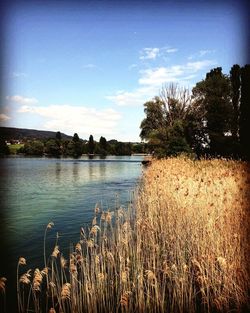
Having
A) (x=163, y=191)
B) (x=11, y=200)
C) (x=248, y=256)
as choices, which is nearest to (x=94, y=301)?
(x=248, y=256)

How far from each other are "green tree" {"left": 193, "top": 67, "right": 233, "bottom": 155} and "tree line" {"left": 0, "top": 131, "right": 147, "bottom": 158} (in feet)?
A: 152

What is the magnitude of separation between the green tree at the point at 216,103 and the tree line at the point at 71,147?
1828 inches

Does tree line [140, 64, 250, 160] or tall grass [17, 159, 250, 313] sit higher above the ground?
tree line [140, 64, 250, 160]

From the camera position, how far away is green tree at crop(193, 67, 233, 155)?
42406 millimetres

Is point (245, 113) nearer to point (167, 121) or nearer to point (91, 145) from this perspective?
point (167, 121)

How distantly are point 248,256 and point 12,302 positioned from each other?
15.0 ft

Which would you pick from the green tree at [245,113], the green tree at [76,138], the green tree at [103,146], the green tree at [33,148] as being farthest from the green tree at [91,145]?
the green tree at [245,113]

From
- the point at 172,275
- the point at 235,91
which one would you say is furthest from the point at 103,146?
the point at 172,275

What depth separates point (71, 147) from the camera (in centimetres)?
10662

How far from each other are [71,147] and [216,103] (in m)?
70.6

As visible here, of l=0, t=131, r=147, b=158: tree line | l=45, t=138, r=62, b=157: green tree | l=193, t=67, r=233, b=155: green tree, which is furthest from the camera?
l=45, t=138, r=62, b=157: green tree

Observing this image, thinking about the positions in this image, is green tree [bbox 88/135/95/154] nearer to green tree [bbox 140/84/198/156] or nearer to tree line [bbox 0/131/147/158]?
tree line [bbox 0/131/147/158]

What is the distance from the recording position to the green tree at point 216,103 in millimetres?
42406

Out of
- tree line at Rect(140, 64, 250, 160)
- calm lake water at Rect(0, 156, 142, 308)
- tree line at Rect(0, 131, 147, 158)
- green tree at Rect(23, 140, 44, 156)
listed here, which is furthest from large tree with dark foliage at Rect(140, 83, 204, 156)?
green tree at Rect(23, 140, 44, 156)
